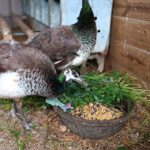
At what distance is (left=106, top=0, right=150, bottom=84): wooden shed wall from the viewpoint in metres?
2.03

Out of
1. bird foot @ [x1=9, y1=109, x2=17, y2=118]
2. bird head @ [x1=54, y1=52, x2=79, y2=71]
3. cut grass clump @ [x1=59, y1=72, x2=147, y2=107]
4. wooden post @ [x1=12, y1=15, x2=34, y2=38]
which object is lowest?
bird foot @ [x1=9, y1=109, x2=17, y2=118]

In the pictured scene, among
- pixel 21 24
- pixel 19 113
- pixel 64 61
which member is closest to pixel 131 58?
pixel 64 61

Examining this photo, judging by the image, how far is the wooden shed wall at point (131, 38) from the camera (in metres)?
2.03

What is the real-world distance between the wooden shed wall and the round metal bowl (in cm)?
57

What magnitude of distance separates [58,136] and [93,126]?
0.87ft

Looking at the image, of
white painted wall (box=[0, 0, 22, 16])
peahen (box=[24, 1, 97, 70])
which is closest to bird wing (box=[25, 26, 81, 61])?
peahen (box=[24, 1, 97, 70])

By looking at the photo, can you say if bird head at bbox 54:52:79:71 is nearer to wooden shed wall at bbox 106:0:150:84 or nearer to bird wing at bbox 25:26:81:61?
bird wing at bbox 25:26:81:61

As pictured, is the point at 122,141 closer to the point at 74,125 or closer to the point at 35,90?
the point at 74,125

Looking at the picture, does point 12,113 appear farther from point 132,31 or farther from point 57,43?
point 132,31

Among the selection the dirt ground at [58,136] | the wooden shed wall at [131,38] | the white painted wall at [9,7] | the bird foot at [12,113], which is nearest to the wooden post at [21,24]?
the white painted wall at [9,7]

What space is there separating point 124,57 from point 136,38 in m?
0.25

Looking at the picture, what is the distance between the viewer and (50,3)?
2451mm

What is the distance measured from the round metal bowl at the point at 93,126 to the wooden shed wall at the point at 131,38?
574mm

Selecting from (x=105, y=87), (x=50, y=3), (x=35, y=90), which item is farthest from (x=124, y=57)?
(x=35, y=90)
